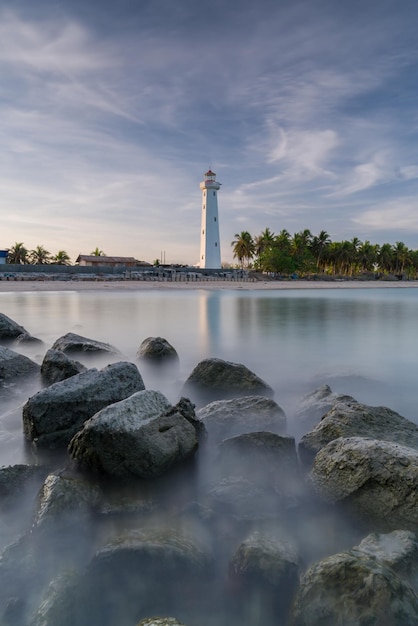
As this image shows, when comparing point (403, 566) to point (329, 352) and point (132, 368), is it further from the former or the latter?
point (329, 352)

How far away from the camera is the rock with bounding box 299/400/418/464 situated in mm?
4117

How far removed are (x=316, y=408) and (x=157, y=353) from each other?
146 inches

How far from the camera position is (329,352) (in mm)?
11266

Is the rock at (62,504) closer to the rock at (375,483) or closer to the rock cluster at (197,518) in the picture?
the rock cluster at (197,518)

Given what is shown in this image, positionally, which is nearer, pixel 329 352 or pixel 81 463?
pixel 81 463

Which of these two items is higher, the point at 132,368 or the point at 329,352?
the point at 132,368

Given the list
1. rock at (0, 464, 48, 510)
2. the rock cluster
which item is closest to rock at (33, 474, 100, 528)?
the rock cluster

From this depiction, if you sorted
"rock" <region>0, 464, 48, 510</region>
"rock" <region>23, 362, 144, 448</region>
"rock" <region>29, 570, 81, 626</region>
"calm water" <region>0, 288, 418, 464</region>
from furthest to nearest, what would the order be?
1. "calm water" <region>0, 288, 418, 464</region>
2. "rock" <region>23, 362, 144, 448</region>
3. "rock" <region>0, 464, 48, 510</region>
4. "rock" <region>29, 570, 81, 626</region>

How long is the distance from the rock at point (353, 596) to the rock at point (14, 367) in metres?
5.40

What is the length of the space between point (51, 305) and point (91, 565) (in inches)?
818

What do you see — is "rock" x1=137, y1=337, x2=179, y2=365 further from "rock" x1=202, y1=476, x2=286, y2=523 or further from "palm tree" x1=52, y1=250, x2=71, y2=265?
"palm tree" x1=52, y1=250, x2=71, y2=265

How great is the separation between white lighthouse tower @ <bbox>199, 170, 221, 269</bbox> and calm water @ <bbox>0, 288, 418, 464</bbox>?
128 ft

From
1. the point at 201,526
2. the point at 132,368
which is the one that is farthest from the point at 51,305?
the point at 201,526

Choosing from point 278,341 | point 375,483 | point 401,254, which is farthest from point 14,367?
point 401,254
